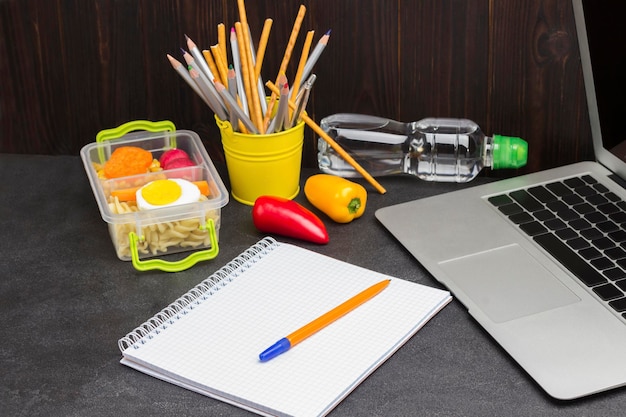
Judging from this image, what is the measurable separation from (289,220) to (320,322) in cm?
23

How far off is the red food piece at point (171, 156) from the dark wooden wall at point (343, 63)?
17 cm

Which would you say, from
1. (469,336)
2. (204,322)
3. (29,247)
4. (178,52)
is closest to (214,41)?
(178,52)

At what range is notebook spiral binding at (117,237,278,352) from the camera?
3.47 ft

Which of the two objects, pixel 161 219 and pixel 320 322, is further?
pixel 161 219

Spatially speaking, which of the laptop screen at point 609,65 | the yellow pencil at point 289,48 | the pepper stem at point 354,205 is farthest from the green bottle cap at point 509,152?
the yellow pencil at point 289,48

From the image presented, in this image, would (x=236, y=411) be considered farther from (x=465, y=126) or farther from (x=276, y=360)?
(x=465, y=126)

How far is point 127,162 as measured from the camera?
4.31 ft

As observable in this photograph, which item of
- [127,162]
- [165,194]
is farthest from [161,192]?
[127,162]

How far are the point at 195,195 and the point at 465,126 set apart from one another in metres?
0.45

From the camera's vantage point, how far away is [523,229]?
1243 millimetres

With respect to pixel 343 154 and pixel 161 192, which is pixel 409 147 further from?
pixel 161 192

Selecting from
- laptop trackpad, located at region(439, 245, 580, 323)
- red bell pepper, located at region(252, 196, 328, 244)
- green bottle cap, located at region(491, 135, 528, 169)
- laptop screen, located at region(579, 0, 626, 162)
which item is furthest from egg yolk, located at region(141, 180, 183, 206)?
laptop screen, located at region(579, 0, 626, 162)

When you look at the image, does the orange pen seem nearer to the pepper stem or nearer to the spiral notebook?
the spiral notebook

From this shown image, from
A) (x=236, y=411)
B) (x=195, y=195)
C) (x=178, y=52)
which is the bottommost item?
(x=236, y=411)
